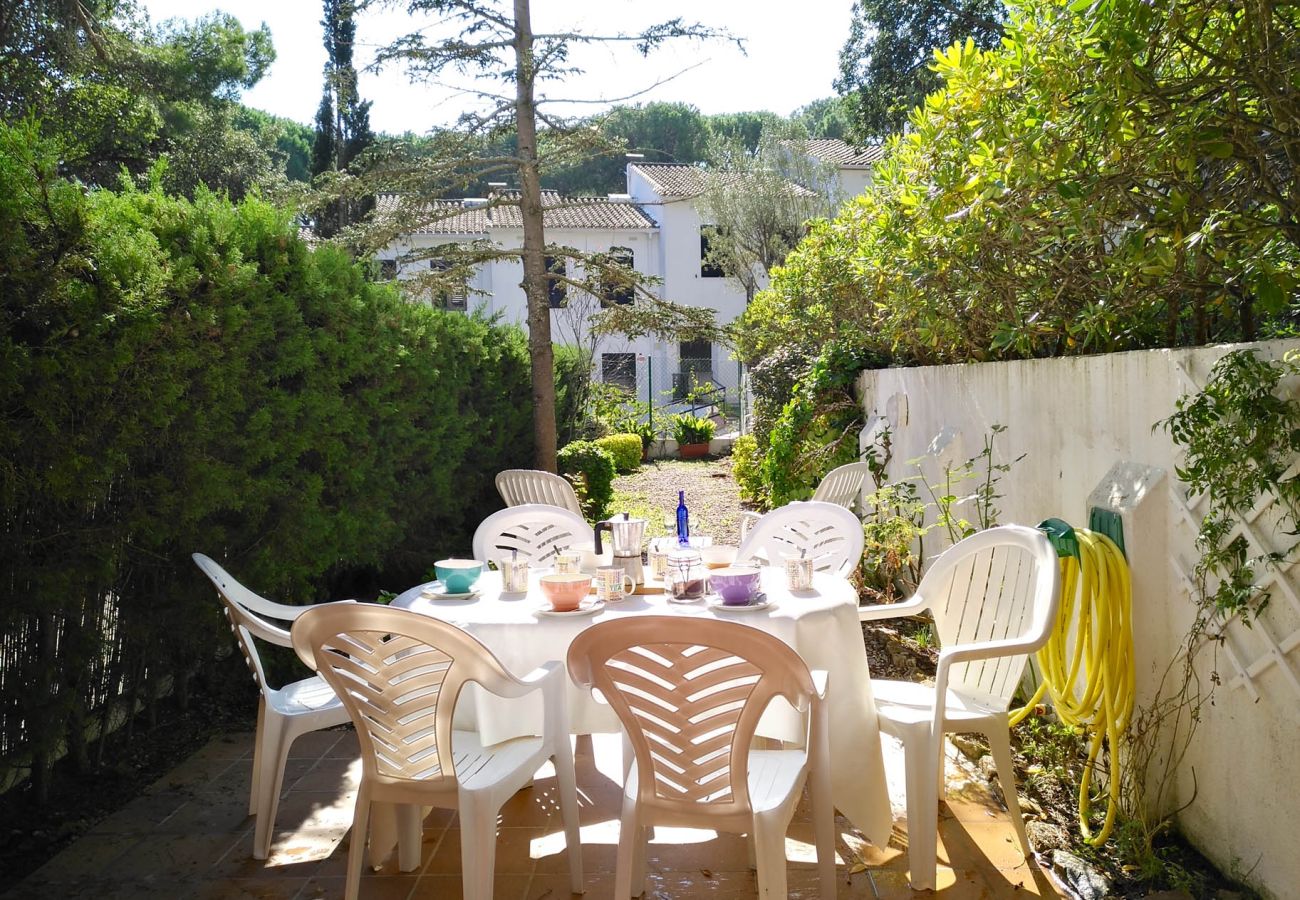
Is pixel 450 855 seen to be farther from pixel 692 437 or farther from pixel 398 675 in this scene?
pixel 692 437

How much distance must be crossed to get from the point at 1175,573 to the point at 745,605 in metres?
1.33

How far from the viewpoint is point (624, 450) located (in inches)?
589

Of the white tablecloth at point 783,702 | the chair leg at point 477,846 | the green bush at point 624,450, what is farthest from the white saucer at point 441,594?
the green bush at point 624,450

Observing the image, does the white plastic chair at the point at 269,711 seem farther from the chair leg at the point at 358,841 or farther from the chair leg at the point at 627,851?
the chair leg at the point at 627,851

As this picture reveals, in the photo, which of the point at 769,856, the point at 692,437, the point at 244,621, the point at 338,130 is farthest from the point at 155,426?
the point at 338,130

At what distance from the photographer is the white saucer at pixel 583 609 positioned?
3246 millimetres

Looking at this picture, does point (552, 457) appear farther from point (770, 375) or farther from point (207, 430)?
point (207, 430)

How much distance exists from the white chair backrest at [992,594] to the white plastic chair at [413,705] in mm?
1549

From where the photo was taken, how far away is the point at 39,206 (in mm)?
3264

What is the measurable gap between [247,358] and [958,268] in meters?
3.13

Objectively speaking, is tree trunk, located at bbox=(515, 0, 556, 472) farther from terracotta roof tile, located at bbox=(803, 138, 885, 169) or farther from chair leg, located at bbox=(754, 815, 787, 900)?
terracotta roof tile, located at bbox=(803, 138, 885, 169)

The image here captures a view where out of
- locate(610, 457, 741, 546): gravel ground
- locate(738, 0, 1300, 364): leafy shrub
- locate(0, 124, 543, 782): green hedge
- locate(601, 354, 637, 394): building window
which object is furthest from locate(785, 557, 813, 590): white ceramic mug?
locate(601, 354, 637, 394): building window

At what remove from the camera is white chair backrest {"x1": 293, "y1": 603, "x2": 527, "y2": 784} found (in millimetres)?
2568

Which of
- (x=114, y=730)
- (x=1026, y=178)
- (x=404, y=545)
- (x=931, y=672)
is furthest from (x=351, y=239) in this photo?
(x=1026, y=178)
